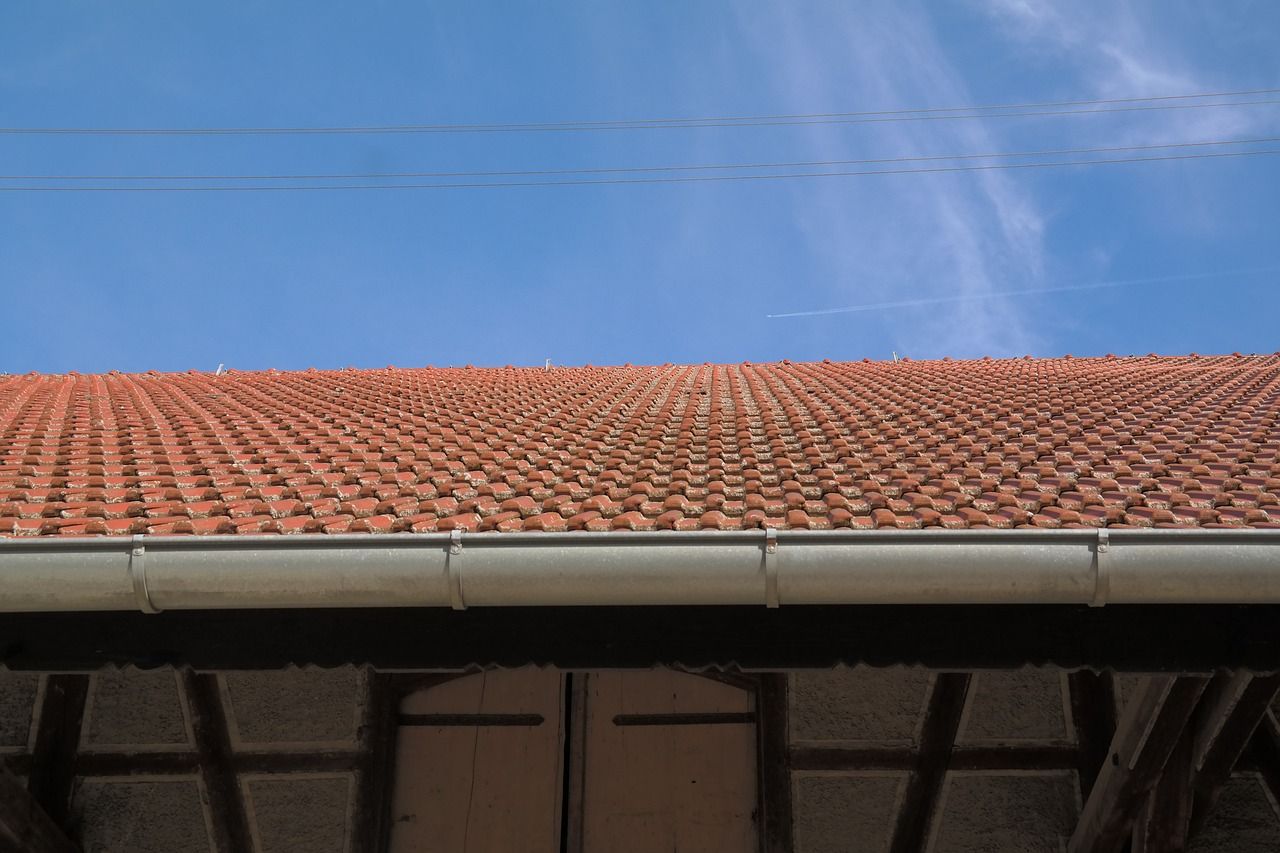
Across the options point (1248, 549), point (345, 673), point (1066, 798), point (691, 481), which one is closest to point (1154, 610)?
point (1248, 549)

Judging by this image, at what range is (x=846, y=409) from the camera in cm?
584

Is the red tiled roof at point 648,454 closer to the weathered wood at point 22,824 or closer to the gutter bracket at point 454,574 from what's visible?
the gutter bracket at point 454,574

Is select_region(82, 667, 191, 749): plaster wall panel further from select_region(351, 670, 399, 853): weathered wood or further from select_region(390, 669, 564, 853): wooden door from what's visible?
select_region(390, 669, 564, 853): wooden door

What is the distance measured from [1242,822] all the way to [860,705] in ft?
5.27

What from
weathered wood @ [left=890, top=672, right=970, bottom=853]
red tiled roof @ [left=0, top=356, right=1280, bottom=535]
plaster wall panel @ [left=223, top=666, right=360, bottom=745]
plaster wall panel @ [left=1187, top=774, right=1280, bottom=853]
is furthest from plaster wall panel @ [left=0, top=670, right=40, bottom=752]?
plaster wall panel @ [left=1187, top=774, right=1280, bottom=853]

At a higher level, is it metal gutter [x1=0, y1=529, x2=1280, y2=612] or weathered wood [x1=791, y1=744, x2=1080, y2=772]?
metal gutter [x1=0, y1=529, x2=1280, y2=612]

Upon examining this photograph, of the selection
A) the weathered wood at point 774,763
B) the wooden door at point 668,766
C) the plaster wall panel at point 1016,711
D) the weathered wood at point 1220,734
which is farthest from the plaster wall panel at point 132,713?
the weathered wood at point 1220,734

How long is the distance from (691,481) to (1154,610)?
172cm

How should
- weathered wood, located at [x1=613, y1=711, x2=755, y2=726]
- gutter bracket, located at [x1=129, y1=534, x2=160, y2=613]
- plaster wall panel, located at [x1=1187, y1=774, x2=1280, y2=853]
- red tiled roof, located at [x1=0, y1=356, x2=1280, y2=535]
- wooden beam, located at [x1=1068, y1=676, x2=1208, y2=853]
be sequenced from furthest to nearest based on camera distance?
weathered wood, located at [x1=613, y1=711, x2=755, y2=726] < plaster wall panel, located at [x1=1187, y1=774, x2=1280, y2=853] < wooden beam, located at [x1=1068, y1=676, x2=1208, y2=853] < red tiled roof, located at [x1=0, y1=356, x2=1280, y2=535] < gutter bracket, located at [x1=129, y1=534, x2=160, y2=613]

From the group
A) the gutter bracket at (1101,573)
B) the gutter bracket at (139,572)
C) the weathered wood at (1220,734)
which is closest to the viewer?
the gutter bracket at (1101,573)

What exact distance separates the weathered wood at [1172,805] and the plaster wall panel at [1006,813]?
0.42 m

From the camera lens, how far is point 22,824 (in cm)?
360

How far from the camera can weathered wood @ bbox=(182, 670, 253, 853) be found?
400cm

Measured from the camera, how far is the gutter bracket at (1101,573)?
2709 mm
